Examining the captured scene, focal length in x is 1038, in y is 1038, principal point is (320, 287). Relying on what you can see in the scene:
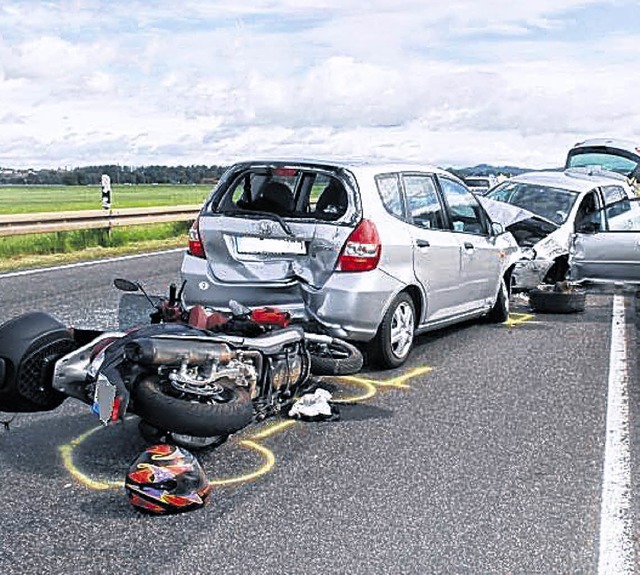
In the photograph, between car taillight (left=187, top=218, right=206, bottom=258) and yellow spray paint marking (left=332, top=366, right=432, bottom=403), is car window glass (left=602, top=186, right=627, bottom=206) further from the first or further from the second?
car taillight (left=187, top=218, right=206, bottom=258)

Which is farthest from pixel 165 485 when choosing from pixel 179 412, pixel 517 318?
pixel 517 318

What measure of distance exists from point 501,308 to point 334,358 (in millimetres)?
4061

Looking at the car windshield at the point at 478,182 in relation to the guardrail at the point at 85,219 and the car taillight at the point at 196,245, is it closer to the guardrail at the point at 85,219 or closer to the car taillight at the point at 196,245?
the guardrail at the point at 85,219

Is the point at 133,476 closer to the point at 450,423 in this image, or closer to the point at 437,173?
the point at 450,423

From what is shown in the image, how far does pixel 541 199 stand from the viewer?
1395 centimetres

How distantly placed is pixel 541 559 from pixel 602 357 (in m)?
4.89

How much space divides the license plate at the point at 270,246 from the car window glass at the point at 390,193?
2.62 ft

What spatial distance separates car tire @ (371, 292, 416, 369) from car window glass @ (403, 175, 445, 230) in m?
0.72

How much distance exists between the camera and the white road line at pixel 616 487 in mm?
4449

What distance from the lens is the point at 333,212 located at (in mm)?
7906

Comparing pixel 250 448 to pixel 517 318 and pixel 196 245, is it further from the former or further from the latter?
pixel 517 318

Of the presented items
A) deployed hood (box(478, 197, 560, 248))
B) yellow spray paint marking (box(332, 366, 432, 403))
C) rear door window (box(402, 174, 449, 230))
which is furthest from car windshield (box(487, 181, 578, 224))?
yellow spray paint marking (box(332, 366, 432, 403))

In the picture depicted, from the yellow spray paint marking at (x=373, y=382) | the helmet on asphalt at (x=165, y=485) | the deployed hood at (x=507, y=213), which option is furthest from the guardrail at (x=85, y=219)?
the helmet on asphalt at (x=165, y=485)

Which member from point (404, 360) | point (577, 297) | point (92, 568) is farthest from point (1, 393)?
point (577, 297)
